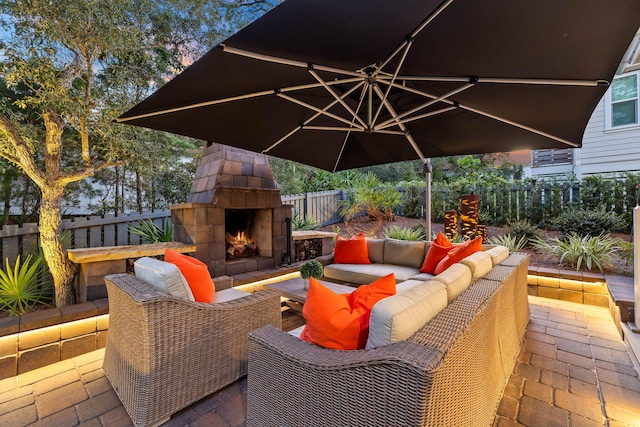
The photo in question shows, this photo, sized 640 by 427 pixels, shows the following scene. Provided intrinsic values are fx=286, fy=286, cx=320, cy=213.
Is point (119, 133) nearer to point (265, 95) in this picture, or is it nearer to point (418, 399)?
point (265, 95)

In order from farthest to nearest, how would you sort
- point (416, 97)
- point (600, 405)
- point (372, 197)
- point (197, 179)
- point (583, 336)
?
point (372, 197) < point (197, 179) < point (583, 336) < point (416, 97) < point (600, 405)

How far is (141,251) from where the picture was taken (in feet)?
10.7

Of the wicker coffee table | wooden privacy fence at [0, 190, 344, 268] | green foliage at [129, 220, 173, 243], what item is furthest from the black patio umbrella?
wooden privacy fence at [0, 190, 344, 268]

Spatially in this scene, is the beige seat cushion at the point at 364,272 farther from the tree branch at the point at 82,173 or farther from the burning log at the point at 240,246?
the tree branch at the point at 82,173

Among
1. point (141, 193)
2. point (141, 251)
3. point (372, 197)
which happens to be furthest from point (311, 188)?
point (141, 251)

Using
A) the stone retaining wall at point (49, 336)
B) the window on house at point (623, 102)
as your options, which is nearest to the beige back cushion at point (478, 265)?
the stone retaining wall at point (49, 336)

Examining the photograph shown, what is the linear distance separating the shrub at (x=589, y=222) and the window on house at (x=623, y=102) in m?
2.67

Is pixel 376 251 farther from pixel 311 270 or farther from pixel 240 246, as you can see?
pixel 240 246

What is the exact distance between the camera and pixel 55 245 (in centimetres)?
284

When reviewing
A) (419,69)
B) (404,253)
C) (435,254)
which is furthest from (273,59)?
(404,253)

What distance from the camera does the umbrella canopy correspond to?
147 cm

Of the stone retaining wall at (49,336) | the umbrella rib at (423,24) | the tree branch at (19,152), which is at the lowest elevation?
the stone retaining wall at (49,336)

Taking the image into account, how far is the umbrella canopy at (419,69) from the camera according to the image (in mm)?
1475

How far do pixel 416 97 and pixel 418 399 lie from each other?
2462 millimetres
